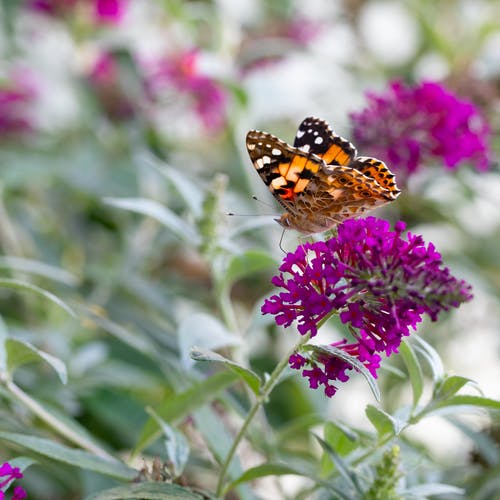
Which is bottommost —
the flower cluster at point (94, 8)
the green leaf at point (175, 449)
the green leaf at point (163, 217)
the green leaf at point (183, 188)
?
the green leaf at point (175, 449)

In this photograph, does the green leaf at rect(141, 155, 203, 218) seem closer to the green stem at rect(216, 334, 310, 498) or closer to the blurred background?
the blurred background

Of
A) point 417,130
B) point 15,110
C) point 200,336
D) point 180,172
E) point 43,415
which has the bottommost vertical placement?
point 43,415

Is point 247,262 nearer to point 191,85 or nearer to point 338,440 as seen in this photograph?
point 338,440

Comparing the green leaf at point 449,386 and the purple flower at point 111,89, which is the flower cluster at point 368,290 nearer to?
the green leaf at point 449,386

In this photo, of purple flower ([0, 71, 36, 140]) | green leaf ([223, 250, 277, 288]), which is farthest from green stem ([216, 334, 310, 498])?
purple flower ([0, 71, 36, 140])

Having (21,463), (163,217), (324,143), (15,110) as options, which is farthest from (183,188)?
(15,110)

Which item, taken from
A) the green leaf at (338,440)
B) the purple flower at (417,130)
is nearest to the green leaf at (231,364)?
the green leaf at (338,440)

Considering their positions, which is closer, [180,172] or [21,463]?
[21,463]
